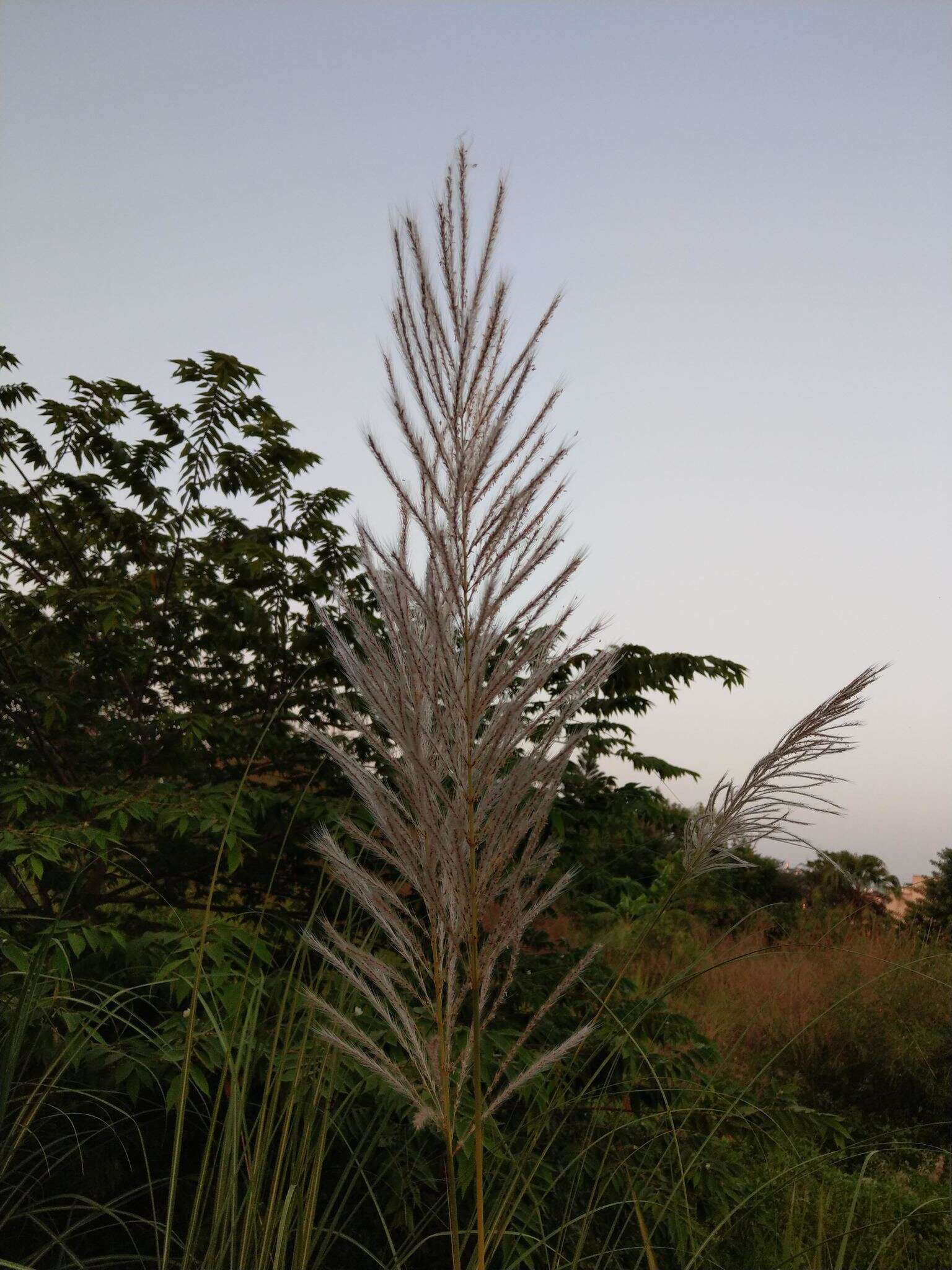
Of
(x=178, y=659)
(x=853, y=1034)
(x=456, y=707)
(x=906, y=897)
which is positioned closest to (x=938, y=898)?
(x=906, y=897)

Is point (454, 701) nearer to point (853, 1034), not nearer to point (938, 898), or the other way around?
point (853, 1034)

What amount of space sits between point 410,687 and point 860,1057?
23.9ft

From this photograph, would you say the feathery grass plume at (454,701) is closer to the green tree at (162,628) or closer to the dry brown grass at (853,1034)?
the green tree at (162,628)

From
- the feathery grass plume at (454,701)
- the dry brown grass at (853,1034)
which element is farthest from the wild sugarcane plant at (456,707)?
the dry brown grass at (853,1034)

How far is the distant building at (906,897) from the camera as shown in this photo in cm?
1143

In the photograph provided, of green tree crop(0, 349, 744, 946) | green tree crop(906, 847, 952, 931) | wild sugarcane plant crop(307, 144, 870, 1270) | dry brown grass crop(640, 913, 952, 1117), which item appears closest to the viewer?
wild sugarcane plant crop(307, 144, 870, 1270)

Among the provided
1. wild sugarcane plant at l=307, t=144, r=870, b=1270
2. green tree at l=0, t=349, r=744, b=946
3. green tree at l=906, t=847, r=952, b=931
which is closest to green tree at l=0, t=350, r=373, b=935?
green tree at l=0, t=349, r=744, b=946

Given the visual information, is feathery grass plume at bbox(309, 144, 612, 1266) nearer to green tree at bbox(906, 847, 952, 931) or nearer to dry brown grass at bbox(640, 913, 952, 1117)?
dry brown grass at bbox(640, 913, 952, 1117)

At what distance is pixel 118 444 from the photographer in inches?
218

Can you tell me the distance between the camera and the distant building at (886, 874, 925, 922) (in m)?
11.4

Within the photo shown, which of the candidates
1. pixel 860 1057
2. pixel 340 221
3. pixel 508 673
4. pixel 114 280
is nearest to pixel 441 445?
pixel 508 673

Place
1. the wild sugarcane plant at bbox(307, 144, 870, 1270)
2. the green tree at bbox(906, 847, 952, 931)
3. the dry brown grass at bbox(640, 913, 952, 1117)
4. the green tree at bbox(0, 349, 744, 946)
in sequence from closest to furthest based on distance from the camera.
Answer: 1. the wild sugarcane plant at bbox(307, 144, 870, 1270)
2. the green tree at bbox(0, 349, 744, 946)
3. the dry brown grass at bbox(640, 913, 952, 1117)
4. the green tree at bbox(906, 847, 952, 931)

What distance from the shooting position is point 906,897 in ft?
39.9

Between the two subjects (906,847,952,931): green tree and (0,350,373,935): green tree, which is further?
(906,847,952,931): green tree
